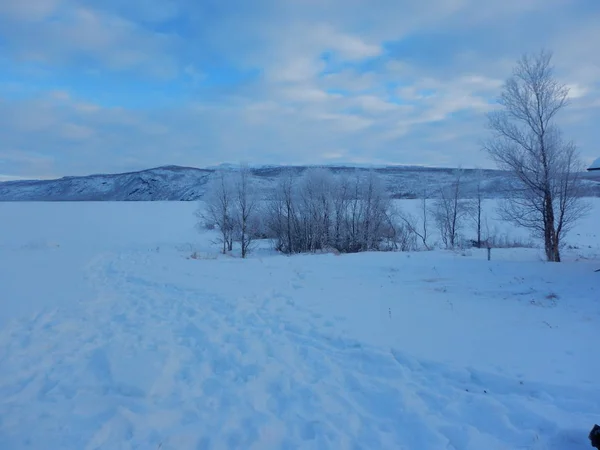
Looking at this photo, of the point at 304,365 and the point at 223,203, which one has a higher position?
the point at 223,203

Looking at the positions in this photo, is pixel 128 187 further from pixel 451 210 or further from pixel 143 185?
pixel 451 210

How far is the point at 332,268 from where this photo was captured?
12.6m

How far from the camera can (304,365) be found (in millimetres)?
4836

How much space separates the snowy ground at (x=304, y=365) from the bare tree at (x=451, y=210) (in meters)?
23.9

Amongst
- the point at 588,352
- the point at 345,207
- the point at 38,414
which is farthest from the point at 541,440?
the point at 345,207

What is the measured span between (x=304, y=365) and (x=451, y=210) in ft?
104

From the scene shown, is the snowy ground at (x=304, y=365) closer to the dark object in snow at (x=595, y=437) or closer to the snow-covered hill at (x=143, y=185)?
the dark object in snow at (x=595, y=437)

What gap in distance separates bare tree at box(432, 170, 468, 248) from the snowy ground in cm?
2393

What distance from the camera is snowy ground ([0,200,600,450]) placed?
339 cm

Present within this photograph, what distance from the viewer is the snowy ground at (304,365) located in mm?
3387

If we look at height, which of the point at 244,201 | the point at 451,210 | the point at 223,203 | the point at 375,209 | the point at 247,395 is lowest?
the point at 247,395

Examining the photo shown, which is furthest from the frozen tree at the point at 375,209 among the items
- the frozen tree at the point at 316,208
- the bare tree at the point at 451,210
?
the bare tree at the point at 451,210

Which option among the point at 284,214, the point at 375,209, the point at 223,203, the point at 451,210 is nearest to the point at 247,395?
the point at 375,209

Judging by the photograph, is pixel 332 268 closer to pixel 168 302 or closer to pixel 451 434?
pixel 168 302
